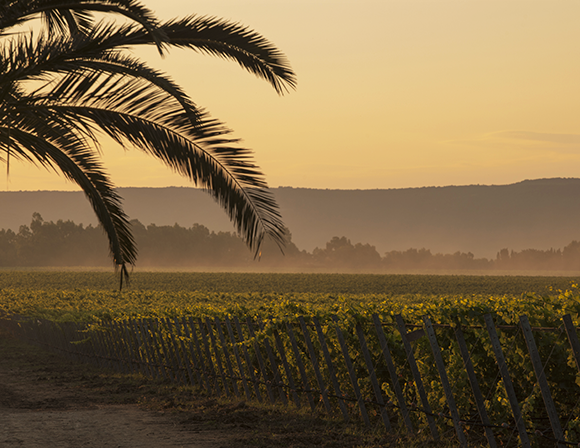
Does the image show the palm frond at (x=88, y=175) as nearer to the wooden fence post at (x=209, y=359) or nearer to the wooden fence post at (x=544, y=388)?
the wooden fence post at (x=209, y=359)

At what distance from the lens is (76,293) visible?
3622 centimetres

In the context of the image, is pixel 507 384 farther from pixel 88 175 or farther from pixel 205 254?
pixel 205 254

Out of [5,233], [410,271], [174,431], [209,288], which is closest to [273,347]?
[174,431]

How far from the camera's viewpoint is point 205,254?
161 meters

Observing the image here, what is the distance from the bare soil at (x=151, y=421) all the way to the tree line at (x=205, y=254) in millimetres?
134510

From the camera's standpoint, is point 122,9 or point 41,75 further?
point 41,75

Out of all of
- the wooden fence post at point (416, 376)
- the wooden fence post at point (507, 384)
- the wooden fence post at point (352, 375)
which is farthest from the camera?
the wooden fence post at point (352, 375)

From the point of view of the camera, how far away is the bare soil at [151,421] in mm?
9180

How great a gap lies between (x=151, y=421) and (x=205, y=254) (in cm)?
15118

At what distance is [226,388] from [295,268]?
145356 millimetres

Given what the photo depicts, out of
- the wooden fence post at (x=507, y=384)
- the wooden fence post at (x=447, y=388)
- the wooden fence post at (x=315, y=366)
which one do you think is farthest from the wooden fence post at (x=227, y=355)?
the wooden fence post at (x=507, y=384)

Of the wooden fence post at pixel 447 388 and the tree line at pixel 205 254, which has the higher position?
the tree line at pixel 205 254

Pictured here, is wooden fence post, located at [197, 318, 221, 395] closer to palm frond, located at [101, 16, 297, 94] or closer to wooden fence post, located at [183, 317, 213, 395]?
wooden fence post, located at [183, 317, 213, 395]

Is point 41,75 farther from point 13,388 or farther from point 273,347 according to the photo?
point 13,388
